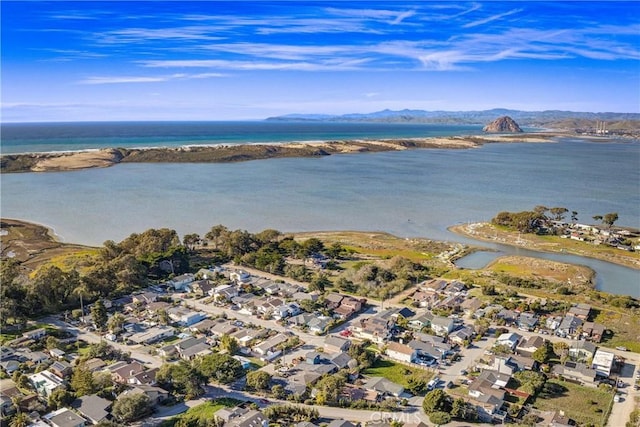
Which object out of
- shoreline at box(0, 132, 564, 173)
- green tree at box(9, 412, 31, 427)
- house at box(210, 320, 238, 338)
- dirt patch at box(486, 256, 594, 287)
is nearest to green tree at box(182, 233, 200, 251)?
house at box(210, 320, 238, 338)

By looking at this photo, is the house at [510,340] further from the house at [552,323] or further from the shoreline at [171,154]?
the shoreline at [171,154]

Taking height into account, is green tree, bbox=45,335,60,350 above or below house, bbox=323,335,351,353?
above

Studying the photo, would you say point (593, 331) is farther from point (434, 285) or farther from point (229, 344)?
point (229, 344)

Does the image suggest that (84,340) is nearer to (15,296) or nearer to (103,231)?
(15,296)

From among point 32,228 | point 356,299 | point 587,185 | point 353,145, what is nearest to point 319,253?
point 356,299

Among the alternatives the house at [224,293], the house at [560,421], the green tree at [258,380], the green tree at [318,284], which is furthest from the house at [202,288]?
the house at [560,421]

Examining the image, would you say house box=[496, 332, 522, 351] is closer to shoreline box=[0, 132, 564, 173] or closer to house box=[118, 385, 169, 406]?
house box=[118, 385, 169, 406]

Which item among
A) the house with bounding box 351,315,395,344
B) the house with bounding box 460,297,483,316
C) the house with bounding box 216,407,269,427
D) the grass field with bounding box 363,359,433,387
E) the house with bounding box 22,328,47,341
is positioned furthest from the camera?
the house with bounding box 460,297,483,316

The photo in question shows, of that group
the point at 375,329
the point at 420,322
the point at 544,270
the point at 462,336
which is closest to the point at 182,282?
the point at 375,329
